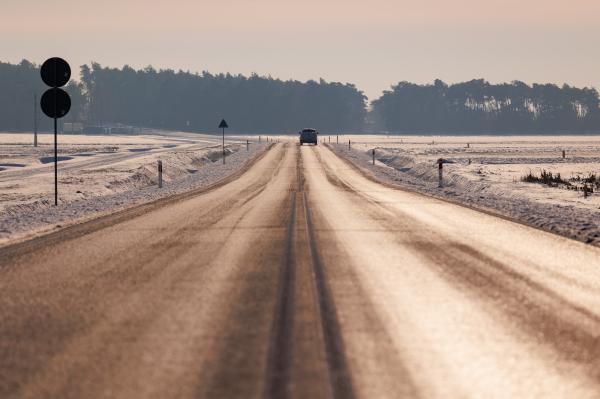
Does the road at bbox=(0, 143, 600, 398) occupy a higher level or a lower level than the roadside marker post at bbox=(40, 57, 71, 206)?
lower

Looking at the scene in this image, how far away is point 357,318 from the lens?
6.92 m

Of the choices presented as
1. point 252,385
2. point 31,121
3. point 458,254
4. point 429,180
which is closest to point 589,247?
point 458,254

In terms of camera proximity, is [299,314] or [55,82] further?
[55,82]

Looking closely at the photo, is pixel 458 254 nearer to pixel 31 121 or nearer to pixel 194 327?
pixel 194 327

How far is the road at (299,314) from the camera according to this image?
512 centimetres

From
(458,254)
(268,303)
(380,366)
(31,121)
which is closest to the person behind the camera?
(380,366)

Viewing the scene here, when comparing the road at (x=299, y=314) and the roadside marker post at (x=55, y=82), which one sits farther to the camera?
the roadside marker post at (x=55, y=82)

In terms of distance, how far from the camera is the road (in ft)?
16.8

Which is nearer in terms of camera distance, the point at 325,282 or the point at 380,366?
the point at 380,366

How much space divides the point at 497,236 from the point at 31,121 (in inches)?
6741

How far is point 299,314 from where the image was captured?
706 cm

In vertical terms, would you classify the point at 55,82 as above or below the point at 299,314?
above

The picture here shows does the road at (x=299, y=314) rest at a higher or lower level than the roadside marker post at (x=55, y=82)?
lower

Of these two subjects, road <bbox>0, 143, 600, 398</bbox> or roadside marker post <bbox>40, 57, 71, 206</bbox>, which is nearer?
road <bbox>0, 143, 600, 398</bbox>
